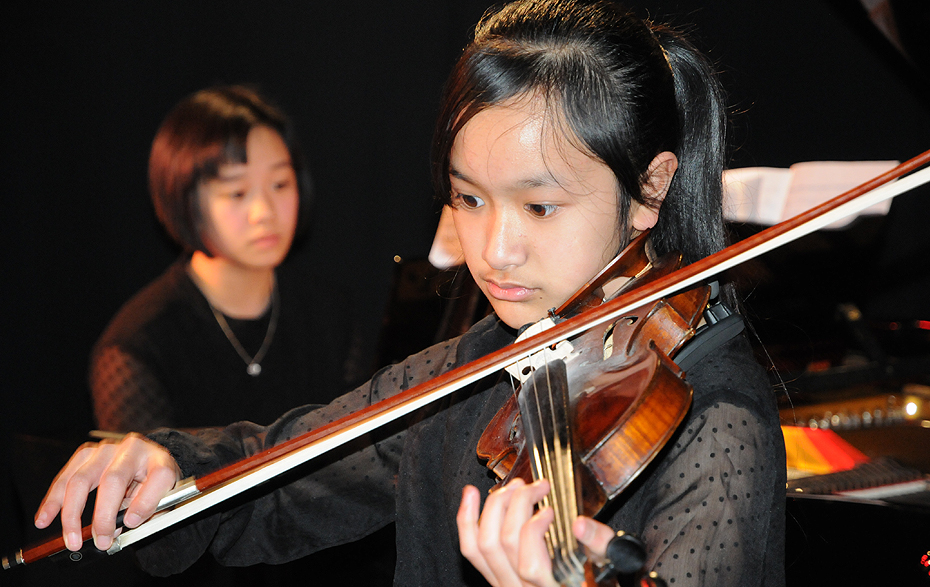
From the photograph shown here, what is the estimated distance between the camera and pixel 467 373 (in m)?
0.83

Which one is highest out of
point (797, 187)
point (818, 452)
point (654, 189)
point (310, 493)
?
point (654, 189)

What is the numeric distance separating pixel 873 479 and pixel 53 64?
2.23m

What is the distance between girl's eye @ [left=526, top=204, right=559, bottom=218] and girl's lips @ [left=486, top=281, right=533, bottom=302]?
0.09 m

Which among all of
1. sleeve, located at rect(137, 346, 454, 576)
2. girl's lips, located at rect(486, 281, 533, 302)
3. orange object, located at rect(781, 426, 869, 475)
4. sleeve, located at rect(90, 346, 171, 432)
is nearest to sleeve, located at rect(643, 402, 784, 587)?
girl's lips, located at rect(486, 281, 533, 302)

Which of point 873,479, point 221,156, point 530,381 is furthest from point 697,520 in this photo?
point 221,156

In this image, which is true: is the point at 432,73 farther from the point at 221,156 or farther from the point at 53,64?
the point at 53,64

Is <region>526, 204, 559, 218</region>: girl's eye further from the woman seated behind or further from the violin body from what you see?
the woman seated behind

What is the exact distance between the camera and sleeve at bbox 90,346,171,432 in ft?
6.40

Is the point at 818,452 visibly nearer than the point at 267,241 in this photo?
Yes

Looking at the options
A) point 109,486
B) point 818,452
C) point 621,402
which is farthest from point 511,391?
point 818,452

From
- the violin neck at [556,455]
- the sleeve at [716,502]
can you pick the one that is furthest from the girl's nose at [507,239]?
the sleeve at [716,502]

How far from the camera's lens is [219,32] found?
2.38m

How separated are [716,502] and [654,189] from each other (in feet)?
1.18

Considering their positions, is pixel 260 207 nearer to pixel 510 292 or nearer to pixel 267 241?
pixel 267 241
